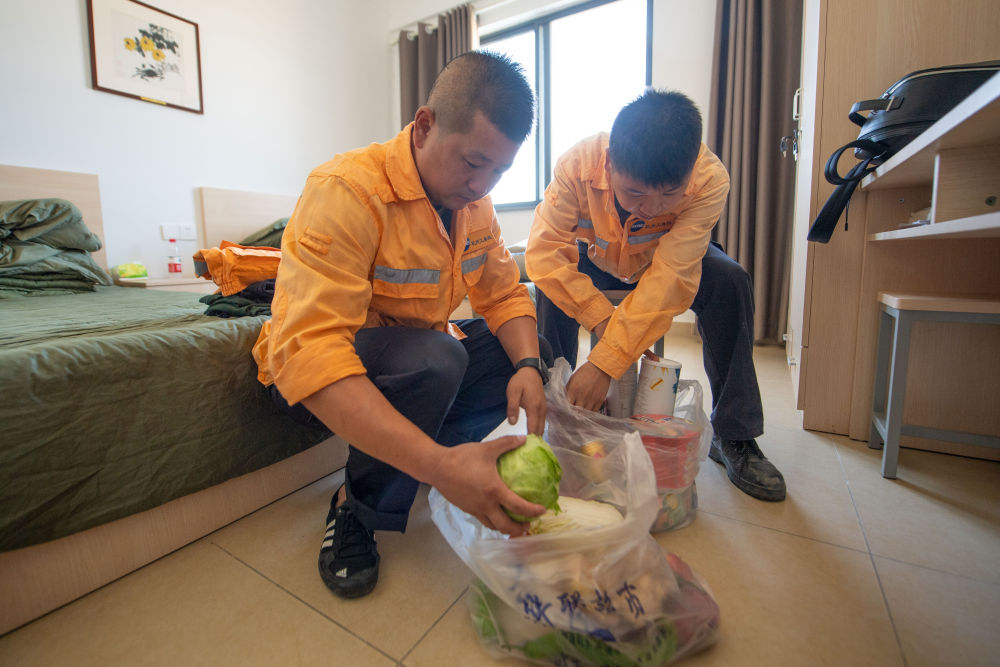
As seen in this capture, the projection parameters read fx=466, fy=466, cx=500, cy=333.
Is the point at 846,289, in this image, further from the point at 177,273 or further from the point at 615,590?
the point at 177,273

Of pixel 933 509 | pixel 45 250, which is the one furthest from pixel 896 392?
pixel 45 250

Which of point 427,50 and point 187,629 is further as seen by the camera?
point 427,50

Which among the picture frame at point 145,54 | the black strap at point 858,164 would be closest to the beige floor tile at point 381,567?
the black strap at point 858,164

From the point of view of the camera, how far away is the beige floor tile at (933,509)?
2.80ft

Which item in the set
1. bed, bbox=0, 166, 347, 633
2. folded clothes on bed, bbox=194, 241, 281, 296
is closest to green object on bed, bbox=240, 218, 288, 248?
folded clothes on bed, bbox=194, 241, 281, 296

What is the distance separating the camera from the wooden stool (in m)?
1.02

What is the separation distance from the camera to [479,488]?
0.55 m

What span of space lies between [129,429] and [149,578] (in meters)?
0.28

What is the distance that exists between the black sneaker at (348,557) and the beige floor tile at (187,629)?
6cm

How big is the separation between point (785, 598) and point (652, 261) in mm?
700

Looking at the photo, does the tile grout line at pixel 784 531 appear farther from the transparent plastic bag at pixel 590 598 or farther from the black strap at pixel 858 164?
the black strap at pixel 858 164

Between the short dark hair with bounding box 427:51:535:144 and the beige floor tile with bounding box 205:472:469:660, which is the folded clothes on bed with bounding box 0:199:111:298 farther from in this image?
the short dark hair with bounding box 427:51:535:144

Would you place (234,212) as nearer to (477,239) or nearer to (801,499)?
(477,239)

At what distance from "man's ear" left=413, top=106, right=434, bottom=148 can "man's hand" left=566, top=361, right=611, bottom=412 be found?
531 millimetres
